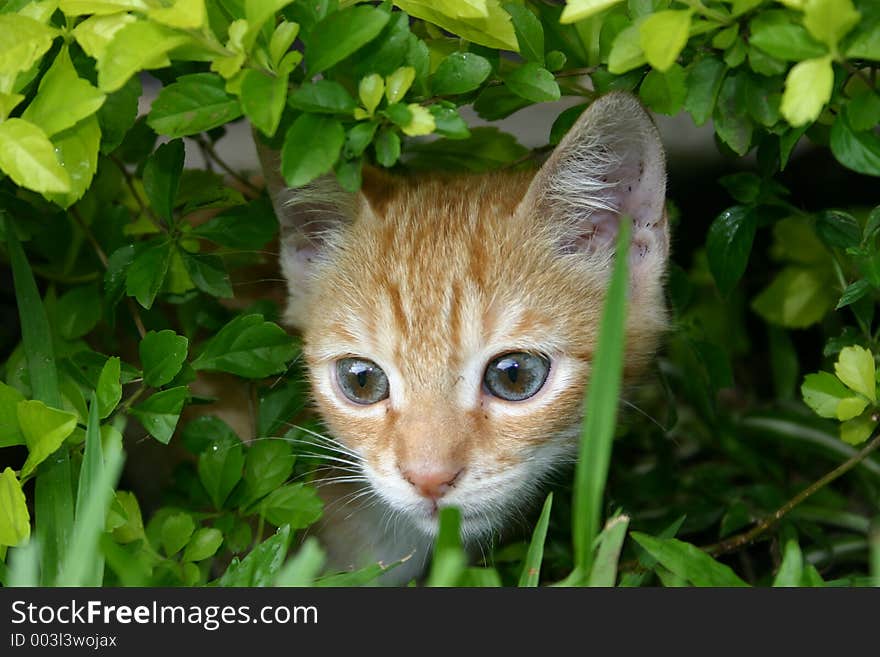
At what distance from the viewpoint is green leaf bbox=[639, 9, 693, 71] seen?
153 centimetres

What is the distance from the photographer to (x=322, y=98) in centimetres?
165

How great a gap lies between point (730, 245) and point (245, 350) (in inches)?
42.6

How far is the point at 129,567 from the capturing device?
5.21 feet

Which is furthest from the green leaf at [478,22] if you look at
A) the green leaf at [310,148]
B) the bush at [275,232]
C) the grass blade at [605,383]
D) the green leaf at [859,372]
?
the green leaf at [859,372]

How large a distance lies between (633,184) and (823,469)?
5.17 feet

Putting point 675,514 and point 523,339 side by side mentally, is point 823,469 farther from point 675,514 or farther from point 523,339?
point 523,339

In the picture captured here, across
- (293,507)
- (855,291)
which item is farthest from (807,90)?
(293,507)

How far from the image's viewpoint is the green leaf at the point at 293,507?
1.98 meters

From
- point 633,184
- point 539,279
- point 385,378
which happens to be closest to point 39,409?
point 385,378

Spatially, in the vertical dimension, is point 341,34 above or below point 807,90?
above

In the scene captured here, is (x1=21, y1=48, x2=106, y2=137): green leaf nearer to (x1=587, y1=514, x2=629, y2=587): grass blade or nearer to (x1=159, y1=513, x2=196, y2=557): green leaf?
(x1=159, y1=513, x2=196, y2=557): green leaf

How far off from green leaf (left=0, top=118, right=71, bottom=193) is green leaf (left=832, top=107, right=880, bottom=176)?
128 centimetres

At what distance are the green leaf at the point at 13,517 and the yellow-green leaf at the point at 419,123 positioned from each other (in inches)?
35.1

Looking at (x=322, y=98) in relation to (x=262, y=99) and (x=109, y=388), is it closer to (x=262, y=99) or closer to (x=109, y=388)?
(x=262, y=99)
